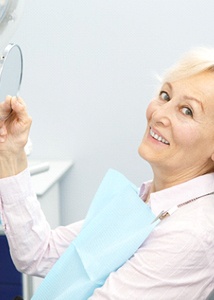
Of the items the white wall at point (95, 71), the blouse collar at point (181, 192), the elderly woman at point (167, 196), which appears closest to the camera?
the elderly woman at point (167, 196)

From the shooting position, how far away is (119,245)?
1016 mm

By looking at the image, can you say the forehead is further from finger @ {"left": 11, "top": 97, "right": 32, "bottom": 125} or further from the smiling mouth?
finger @ {"left": 11, "top": 97, "right": 32, "bottom": 125}

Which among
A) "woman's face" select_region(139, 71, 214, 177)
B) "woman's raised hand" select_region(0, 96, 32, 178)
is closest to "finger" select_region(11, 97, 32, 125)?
"woman's raised hand" select_region(0, 96, 32, 178)

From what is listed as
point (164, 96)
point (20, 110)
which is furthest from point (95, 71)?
point (20, 110)

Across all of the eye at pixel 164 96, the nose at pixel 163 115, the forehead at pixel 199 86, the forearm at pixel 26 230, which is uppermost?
the forehead at pixel 199 86

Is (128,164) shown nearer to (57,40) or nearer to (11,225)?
(57,40)

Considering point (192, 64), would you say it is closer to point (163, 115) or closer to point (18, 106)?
point (163, 115)

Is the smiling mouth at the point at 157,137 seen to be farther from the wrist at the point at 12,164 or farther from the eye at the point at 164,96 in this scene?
the wrist at the point at 12,164

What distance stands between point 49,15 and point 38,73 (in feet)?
0.79

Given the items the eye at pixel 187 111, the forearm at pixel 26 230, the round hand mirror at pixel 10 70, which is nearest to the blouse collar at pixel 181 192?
the eye at pixel 187 111

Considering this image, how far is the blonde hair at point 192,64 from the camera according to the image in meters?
1.05

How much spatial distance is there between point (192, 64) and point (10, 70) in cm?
35

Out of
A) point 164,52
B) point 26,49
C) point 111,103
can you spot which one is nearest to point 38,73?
point 26,49

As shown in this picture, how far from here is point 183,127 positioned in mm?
1029
